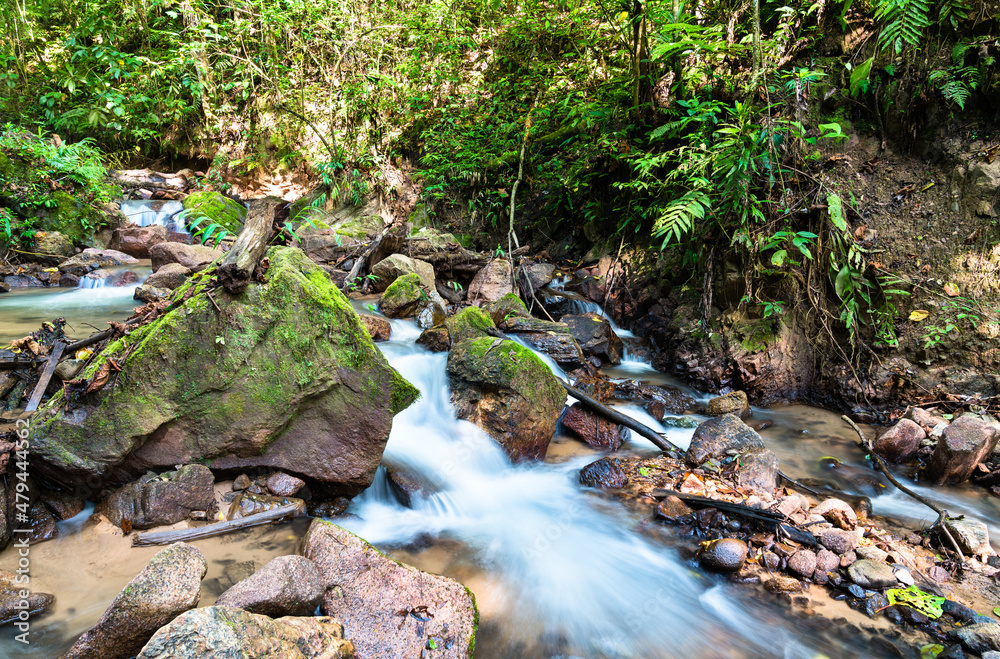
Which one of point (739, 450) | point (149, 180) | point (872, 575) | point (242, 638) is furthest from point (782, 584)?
point (149, 180)

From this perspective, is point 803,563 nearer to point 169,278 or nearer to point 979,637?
point 979,637

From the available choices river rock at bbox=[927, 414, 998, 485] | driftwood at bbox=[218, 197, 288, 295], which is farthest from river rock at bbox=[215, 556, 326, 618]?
river rock at bbox=[927, 414, 998, 485]

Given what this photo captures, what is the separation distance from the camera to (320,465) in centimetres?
347

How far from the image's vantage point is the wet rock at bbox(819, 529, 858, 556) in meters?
3.24

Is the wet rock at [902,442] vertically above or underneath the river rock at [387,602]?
above

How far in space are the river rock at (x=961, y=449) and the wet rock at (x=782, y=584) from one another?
2367 mm

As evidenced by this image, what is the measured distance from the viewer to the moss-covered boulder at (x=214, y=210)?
1027cm

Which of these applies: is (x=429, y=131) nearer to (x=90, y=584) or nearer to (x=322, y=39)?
(x=322, y=39)

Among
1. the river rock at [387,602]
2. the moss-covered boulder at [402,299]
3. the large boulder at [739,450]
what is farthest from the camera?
the moss-covered boulder at [402,299]

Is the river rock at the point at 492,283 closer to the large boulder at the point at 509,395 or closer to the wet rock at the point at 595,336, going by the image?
the wet rock at the point at 595,336

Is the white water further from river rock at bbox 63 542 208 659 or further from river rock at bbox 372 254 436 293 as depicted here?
river rock at bbox 372 254 436 293

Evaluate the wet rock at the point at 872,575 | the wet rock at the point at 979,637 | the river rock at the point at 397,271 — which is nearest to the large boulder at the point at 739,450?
the wet rock at the point at 872,575

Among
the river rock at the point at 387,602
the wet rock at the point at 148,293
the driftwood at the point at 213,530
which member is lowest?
the driftwood at the point at 213,530

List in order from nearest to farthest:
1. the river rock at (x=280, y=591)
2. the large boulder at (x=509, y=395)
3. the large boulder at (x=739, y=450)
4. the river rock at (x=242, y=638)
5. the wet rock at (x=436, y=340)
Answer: the river rock at (x=242, y=638) → the river rock at (x=280, y=591) → the large boulder at (x=739, y=450) → the large boulder at (x=509, y=395) → the wet rock at (x=436, y=340)
